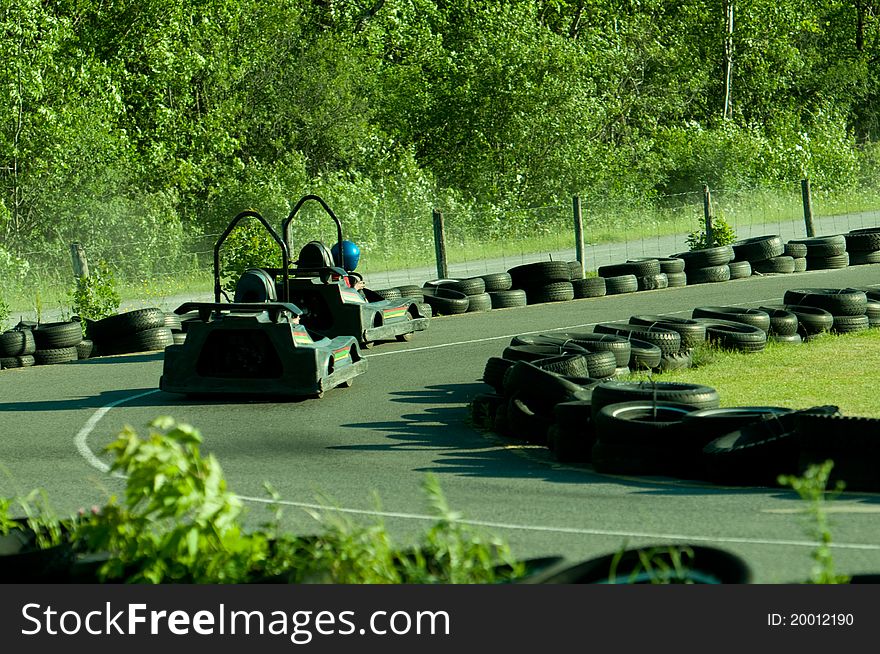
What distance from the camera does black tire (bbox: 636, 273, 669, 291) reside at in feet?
68.1

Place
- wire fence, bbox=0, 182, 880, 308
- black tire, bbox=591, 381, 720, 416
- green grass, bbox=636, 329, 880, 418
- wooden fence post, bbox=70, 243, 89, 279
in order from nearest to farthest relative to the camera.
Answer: black tire, bbox=591, 381, 720, 416, green grass, bbox=636, 329, 880, 418, wooden fence post, bbox=70, 243, 89, 279, wire fence, bbox=0, 182, 880, 308

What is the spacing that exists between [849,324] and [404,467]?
331 inches

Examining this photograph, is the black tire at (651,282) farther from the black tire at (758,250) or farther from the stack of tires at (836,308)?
the stack of tires at (836,308)

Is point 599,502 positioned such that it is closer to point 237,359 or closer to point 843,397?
point 843,397

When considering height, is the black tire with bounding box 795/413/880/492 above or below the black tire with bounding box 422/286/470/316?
below

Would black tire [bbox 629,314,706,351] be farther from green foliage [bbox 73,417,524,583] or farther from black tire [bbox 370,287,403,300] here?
green foliage [bbox 73,417,524,583]

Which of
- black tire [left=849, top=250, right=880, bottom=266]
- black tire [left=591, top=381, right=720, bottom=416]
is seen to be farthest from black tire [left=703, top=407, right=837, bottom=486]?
black tire [left=849, top=250, right=880, bottom=266]

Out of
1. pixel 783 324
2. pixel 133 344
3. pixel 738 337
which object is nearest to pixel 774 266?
pixel 783 324

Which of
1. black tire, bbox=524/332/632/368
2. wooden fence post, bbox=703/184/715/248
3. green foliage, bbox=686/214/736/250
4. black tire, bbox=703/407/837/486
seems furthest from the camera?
wooden fence post, bbox=703/184/715/248

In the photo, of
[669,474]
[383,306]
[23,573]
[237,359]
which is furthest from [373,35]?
[23,573]

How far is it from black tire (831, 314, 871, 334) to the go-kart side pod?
6528 mm

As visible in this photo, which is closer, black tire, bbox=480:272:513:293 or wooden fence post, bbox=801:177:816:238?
A: black tire, bbox=480:272:513:293

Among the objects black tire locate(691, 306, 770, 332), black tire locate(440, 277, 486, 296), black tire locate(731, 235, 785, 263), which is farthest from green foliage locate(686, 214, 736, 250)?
black tire locate(691, 306, 770, 332)

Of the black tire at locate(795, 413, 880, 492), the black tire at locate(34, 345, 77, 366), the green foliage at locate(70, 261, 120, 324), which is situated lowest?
the black tire at locate(795, 413, 880, 492)
